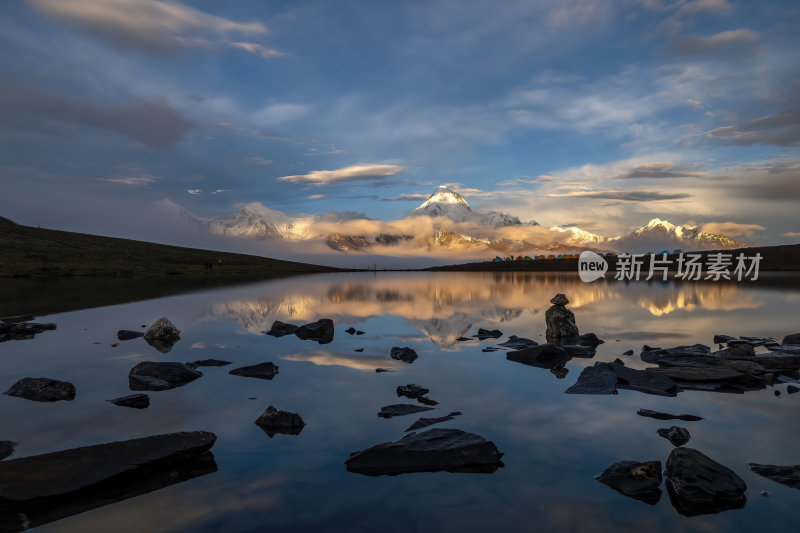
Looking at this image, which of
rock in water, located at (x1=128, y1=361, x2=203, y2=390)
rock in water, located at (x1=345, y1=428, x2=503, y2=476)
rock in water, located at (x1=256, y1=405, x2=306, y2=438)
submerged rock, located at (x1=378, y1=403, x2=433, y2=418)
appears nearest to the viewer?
rock in water, located at (x1=345, y1=428, x2=503, y2=476)

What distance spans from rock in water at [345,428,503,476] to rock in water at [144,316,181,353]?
777 inches

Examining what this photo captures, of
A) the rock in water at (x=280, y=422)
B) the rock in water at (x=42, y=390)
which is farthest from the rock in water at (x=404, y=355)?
the rock in water at (x=42, y=390)

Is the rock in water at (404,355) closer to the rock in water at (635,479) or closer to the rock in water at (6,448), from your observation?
the rock in water at (635,479)

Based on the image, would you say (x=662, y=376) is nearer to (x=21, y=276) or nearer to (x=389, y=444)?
(x=389, y=444)

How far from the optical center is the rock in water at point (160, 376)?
17.4 meters

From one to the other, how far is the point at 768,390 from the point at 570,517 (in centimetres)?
1346

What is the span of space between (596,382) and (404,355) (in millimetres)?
9327

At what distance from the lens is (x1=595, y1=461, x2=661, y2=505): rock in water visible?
374 inches

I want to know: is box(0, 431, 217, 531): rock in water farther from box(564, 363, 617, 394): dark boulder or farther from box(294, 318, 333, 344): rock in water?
box(294, 318, 333, 344): rock in water

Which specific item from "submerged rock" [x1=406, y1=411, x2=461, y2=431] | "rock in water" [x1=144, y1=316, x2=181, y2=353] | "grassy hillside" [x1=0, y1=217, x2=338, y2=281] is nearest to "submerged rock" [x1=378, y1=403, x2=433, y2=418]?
"submerged rock" [x1=406, y1=411, x2=461, y2=431]

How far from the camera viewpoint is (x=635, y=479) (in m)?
9.95

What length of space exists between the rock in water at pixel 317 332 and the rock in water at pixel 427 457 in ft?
57.7

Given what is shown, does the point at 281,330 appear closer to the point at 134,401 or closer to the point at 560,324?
the point at 134,401

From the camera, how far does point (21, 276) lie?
340 feet
